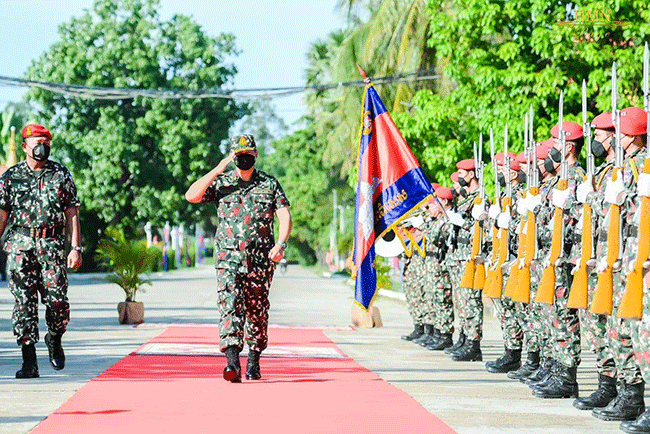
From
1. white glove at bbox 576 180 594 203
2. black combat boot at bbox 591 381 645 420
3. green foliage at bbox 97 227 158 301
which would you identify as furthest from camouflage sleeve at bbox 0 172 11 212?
green foliage at bbox 97 227 158 301

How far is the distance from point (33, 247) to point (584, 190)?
4192mm

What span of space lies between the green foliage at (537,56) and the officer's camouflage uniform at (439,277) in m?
5.58

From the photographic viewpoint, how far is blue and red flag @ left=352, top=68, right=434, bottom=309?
11.3 meters

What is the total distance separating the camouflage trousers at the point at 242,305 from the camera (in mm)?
9516

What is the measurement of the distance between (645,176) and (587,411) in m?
2.02

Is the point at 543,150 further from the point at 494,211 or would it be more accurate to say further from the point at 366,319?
the point at 366,319

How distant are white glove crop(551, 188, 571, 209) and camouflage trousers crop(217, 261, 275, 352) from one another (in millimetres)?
2263

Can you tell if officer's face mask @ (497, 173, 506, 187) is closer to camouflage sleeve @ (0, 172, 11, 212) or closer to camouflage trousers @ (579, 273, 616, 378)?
camouflage trousers @ (579, 273, 616, 378)

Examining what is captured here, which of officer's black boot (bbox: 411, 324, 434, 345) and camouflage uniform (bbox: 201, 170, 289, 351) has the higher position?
camouflage uniform (bbox: 201, 170, 289, 351)

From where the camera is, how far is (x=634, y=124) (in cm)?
772

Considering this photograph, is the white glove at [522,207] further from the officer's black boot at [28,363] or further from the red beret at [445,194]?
the officer's black boot at [28,363]

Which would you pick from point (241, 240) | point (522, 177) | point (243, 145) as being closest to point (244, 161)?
point (243, 145)

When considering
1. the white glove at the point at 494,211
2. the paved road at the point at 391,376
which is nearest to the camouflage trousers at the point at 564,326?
the paved road at the point at 391,376

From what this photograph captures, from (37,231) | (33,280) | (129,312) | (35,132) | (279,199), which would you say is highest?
(35,132)
